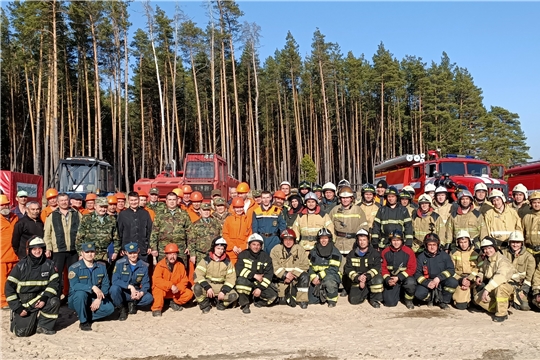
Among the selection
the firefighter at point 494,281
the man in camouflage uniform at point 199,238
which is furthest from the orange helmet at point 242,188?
the firefighter at point 494,281

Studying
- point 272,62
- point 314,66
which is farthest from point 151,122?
point 314,66

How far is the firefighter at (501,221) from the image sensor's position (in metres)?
7.62

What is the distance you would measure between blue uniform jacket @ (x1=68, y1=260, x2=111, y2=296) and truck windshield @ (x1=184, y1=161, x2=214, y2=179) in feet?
29.3

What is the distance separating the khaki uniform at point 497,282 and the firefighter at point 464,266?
0.16 m

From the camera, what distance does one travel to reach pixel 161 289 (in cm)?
708

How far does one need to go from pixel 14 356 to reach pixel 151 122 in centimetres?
3984

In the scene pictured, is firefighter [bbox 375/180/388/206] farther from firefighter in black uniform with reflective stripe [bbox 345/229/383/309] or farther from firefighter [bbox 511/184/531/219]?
firefighter [bbox 511/184/531/219]

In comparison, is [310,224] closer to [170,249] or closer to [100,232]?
[170,249]

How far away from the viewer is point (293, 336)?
5918 millimetres

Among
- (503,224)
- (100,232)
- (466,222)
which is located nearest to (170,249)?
(100,232)

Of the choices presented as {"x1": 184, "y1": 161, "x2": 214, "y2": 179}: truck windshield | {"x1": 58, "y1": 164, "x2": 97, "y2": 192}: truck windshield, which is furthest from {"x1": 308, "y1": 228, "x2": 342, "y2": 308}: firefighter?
{"x1": 58, "y1": 164, "x2": 97, "y2": 192}: truck windshield

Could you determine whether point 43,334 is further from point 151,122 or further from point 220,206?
point 151,122

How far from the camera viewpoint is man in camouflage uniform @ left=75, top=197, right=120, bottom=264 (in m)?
7.24

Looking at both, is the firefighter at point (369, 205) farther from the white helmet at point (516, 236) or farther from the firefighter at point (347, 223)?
the white helmet at point (516, 236)
